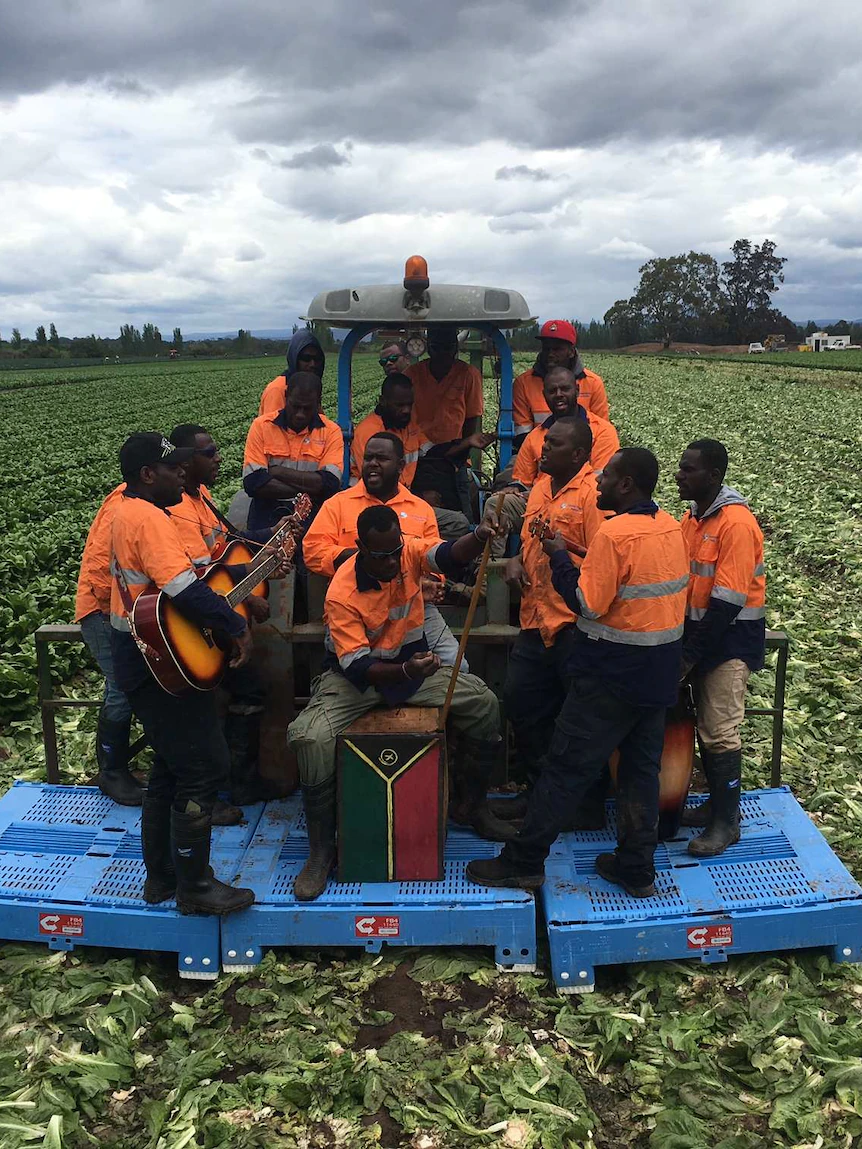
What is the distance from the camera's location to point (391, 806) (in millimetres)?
4723

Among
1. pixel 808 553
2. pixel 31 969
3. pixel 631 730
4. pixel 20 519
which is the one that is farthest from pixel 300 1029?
pixel 20 519

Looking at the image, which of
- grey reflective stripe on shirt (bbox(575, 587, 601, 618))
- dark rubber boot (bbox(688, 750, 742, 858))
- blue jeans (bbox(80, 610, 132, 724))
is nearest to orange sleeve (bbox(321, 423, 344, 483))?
blue jeans (bbox(80, 610, 132, 724))

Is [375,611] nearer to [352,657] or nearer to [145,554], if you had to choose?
[352,657]

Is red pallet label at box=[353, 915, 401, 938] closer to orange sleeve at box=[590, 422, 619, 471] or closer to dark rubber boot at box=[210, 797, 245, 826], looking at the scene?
dark rubber boot at box=[210, 797, 245, 826]

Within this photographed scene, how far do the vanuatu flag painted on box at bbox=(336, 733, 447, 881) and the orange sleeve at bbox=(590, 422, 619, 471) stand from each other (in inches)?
94.4

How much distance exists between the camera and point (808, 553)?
12.2 metres

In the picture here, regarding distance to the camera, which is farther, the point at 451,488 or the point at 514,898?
the point at 451,488

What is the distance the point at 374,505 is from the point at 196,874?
2253 mm

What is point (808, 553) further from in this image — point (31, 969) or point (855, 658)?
point (31, 969)

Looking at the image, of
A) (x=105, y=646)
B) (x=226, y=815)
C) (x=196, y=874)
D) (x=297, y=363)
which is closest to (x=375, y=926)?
(x=196, y=874)

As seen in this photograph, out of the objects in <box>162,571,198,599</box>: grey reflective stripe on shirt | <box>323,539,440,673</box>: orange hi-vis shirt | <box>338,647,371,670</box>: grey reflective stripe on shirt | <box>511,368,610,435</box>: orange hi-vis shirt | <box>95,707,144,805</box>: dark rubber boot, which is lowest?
<box>95,707,144,805</box>: dark rubber boot

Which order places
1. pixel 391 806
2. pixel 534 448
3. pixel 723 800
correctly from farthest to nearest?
pixel 534 448 < pixel 723 800 < pixel 391 806

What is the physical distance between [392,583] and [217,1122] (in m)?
2.66

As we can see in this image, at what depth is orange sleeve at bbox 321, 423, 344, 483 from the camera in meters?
6.77
